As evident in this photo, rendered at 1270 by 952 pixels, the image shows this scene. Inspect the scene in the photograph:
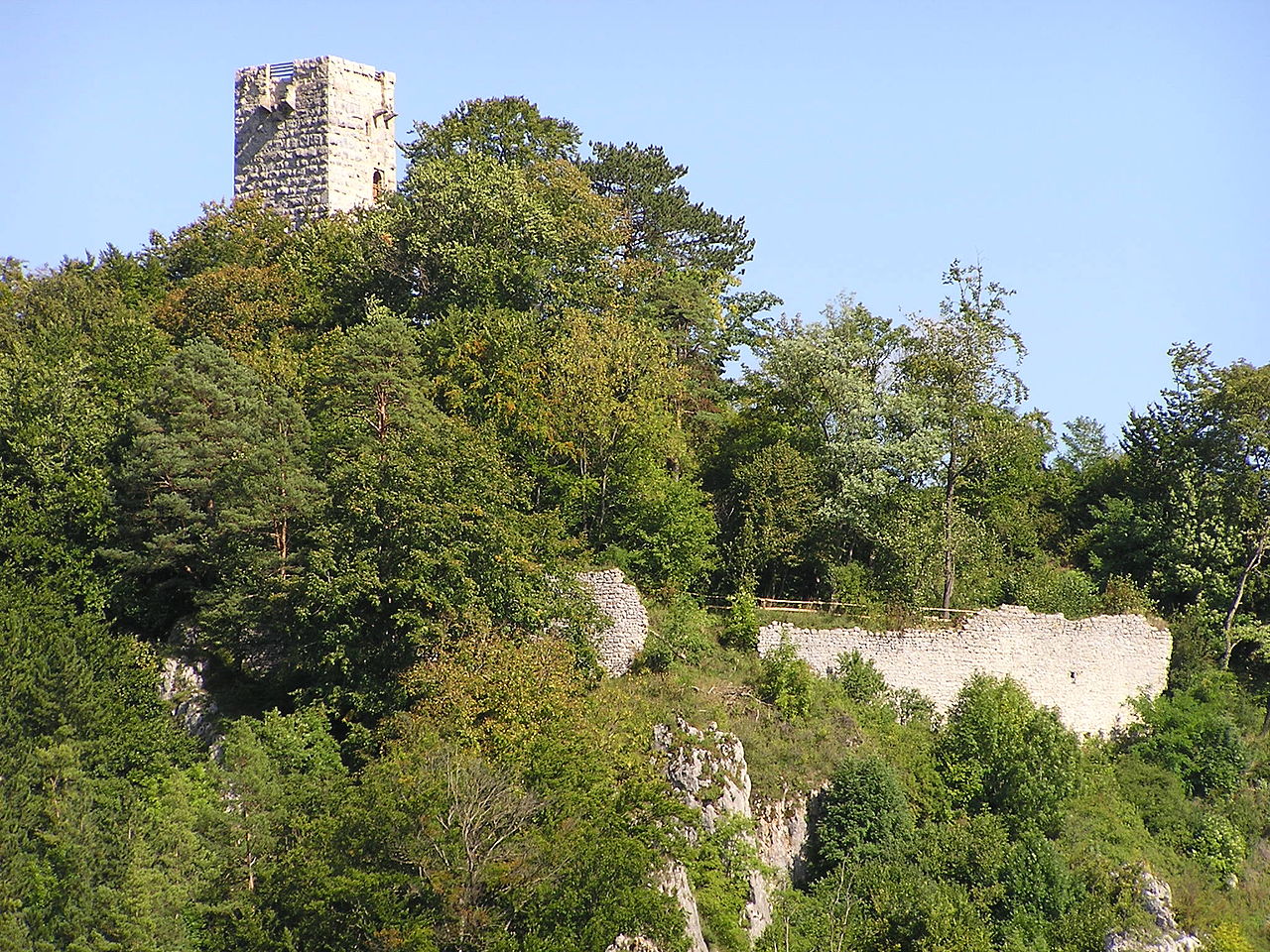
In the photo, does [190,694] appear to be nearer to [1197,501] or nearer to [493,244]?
[493,244]

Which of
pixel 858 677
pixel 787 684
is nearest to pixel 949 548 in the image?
pixel 858 677

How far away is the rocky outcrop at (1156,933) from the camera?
81.0 ft

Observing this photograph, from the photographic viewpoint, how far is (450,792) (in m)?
21.1

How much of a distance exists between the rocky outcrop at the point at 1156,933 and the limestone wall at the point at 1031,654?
3723 mm

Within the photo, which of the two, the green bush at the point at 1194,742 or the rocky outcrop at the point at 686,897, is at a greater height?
the green bush at the point at 1194,742

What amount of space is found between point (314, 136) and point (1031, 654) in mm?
23387

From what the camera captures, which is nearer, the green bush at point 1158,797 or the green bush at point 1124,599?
the green bush at point 1158,797

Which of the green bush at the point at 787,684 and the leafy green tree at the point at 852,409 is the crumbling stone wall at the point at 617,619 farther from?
the leafy green tree at the point at 852,409

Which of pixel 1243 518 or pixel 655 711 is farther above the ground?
pixel 1243 518

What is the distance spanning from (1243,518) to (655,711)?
12882mm

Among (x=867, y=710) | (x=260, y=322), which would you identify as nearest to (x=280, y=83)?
(x=260, y=322)

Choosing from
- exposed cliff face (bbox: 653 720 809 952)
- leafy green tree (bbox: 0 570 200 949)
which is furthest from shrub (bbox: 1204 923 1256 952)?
leafy green tree (bbox: 0 570 200 949)

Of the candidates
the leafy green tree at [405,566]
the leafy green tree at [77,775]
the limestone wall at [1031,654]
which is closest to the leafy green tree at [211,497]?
the leafy green tree at [405,566]

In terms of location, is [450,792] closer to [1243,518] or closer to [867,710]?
[867,710]
